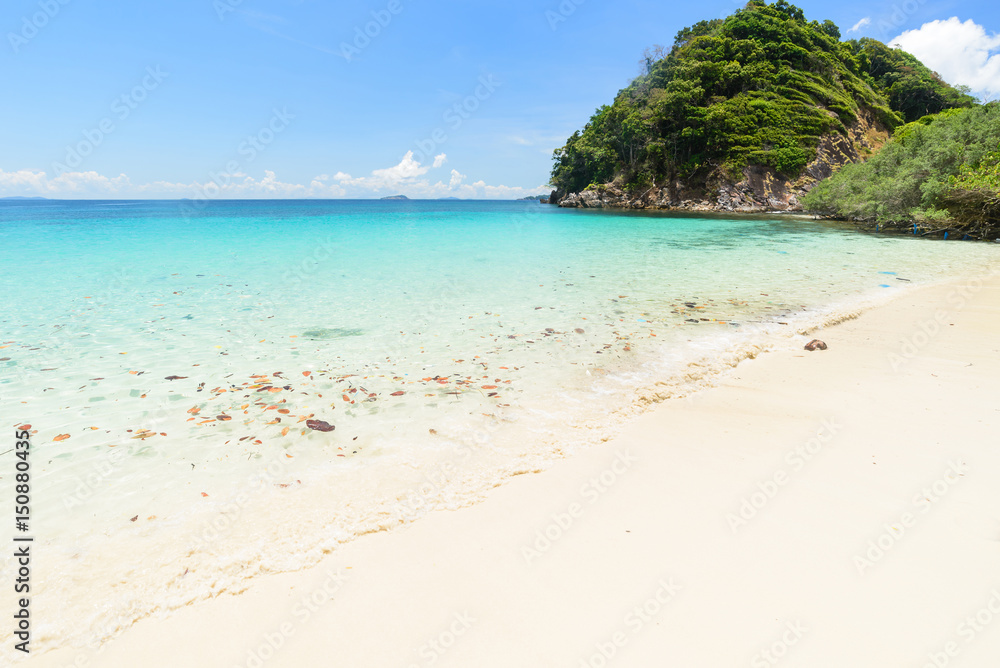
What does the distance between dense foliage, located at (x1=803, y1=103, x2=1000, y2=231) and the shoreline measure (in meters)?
24.2

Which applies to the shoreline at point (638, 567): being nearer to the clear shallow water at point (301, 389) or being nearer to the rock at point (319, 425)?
the clear shallow water at point (301, 389)

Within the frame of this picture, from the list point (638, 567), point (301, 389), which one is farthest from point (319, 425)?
point (638, 567)

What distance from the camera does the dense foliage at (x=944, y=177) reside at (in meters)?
19.7

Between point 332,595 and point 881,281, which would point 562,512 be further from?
point 881,281

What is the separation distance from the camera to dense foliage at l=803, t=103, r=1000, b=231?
64.7ft

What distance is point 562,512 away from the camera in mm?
3166

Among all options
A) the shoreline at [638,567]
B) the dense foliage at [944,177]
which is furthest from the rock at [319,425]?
the dense foliage at [944,177]

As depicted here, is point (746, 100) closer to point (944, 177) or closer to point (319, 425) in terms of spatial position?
point (944, 177)

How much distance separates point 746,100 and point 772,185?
12543 millimetres

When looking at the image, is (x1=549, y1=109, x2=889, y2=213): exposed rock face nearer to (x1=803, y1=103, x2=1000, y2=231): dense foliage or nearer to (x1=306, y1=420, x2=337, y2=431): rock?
(x1=803, y1=103, x2=1000, y2=231): dense foliage

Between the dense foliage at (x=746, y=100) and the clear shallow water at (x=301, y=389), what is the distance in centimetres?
4372

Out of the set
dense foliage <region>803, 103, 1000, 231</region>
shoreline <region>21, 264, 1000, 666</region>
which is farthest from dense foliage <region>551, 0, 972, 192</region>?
shoreline <region>21, 264, 1000, 666</region>

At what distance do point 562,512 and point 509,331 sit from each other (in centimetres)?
464

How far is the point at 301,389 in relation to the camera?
5289 millimetres
